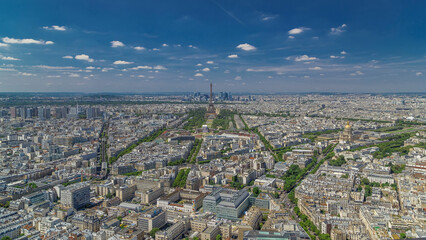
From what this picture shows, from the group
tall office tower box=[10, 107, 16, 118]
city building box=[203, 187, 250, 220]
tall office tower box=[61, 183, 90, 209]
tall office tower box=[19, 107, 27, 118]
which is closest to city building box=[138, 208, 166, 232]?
city building box=[203, 187, 250, 220]

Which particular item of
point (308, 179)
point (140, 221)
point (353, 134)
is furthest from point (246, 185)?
point (353, 134)

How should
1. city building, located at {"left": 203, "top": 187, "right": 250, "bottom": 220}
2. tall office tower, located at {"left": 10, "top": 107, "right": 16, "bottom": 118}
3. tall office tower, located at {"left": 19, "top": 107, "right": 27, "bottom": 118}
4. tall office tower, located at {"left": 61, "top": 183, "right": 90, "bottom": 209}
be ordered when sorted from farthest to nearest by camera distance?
tall office tower, located at {"left": 19, "top": 107, "right": 27, "bottom": 118} < tall office tower, located at {"left": 10, "top": 107, "right": 16, "bottom": 118} < tall office tower, located at {"left": 61, "top": 183, "right": 90, "bottom": 209} < city building, located at {"left": 203, "top": 187, "right": 250, "bottom": 220}

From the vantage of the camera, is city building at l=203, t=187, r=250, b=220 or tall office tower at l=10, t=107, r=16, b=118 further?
tall office tower at l=10, t=107, r=16, b=118

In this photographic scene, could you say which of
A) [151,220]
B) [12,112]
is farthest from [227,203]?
[12,112]

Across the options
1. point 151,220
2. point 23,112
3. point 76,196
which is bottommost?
point 151,220

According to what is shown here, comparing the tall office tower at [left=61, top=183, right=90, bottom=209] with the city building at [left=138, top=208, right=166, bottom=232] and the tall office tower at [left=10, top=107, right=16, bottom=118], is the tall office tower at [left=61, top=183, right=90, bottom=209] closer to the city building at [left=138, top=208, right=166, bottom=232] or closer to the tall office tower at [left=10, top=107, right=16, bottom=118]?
the city building at [left=138, top=208, right=166, bottom=232]

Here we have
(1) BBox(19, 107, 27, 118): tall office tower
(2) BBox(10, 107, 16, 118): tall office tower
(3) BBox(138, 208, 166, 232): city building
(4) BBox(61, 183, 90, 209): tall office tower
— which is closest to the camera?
(3) BBox(138, 208, 166, 232): city building

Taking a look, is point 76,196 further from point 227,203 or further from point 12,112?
point 12,112

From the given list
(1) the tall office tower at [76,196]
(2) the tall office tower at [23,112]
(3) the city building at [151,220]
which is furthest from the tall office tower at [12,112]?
(3) the city building at [151,220]

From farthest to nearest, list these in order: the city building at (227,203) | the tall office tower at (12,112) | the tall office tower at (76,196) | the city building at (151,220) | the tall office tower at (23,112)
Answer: the tall office tower at (23,112)
the tall office tower at (12,112)
the tall office tower at (76,196)
the city building at (227,203)
the city building at (151,220)

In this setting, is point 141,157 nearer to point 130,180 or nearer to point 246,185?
point 130,180

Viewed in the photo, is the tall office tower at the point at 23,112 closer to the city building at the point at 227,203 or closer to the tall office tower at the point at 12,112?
the tall office tower at the point at 12,112

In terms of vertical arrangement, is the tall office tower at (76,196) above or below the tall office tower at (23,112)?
below
